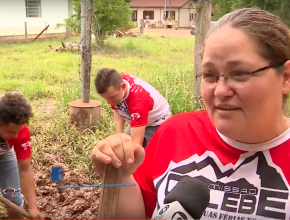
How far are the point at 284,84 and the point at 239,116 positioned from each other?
0.59ft

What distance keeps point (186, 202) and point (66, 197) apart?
2.69 m

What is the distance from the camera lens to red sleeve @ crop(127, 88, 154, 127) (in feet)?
10.7

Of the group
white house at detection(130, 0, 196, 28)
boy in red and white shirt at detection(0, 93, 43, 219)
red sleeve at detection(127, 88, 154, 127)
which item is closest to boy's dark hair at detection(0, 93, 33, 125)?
boy in red and white shirt at detection(0, 93, 43, 219)

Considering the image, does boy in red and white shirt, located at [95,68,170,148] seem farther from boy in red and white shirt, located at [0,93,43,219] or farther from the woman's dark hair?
the woman's dark hair

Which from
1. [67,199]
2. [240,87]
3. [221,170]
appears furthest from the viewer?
[67,199]

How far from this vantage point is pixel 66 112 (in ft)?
16.9

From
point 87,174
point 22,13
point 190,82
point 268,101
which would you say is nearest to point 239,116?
point 268,101

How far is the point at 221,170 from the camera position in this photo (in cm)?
123

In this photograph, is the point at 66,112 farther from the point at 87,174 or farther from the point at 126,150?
the point at 126,150

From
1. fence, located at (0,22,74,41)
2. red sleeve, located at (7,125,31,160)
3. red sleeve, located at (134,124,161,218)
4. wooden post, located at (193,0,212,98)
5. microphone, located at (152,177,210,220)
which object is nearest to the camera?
microphone, located at (152,177,210,220)

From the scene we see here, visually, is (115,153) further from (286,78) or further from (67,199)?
(67,199)

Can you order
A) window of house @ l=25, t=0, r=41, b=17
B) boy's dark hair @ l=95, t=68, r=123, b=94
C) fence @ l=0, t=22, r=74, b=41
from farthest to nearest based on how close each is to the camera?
fence @ l=0, t=22, r=74, b=41
window of house @ l=25, t=0, r=41, b=17
boy's dark hair @ l=95, t=68, r=123, b=94

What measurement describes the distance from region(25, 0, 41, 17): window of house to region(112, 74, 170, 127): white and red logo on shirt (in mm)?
9140

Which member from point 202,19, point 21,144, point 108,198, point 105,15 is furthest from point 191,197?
point 105,15
